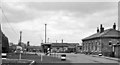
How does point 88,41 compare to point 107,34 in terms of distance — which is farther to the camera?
point 88,41

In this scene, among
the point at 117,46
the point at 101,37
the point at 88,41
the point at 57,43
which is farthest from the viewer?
the point at 57,43

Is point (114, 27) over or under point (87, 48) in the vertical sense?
over

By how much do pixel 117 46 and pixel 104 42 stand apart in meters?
21.5

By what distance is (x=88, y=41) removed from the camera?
3093 inches

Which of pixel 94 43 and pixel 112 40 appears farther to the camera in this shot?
pixel 94 43

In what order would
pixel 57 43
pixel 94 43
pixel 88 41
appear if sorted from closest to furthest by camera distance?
pixel 94 43, pixel 88 41, pixel 57 43

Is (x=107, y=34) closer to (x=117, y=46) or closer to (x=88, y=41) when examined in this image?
(x=88, y=41)

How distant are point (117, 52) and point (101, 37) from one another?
21234 millimetres

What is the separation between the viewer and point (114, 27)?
72.3 meters

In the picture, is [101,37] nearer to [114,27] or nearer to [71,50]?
[114,27]

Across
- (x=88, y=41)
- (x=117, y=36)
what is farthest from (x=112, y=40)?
(x=88, y=41)

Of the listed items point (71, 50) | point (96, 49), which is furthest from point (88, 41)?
point (71, 50)

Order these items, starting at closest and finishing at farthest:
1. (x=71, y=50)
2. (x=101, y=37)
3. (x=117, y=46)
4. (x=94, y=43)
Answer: (x=117, y=46)
(x=101, y=37)
(x=94, y=43)
(x=71, y=50)

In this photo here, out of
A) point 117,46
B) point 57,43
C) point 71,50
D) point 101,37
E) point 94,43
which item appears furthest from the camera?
point 57,43
